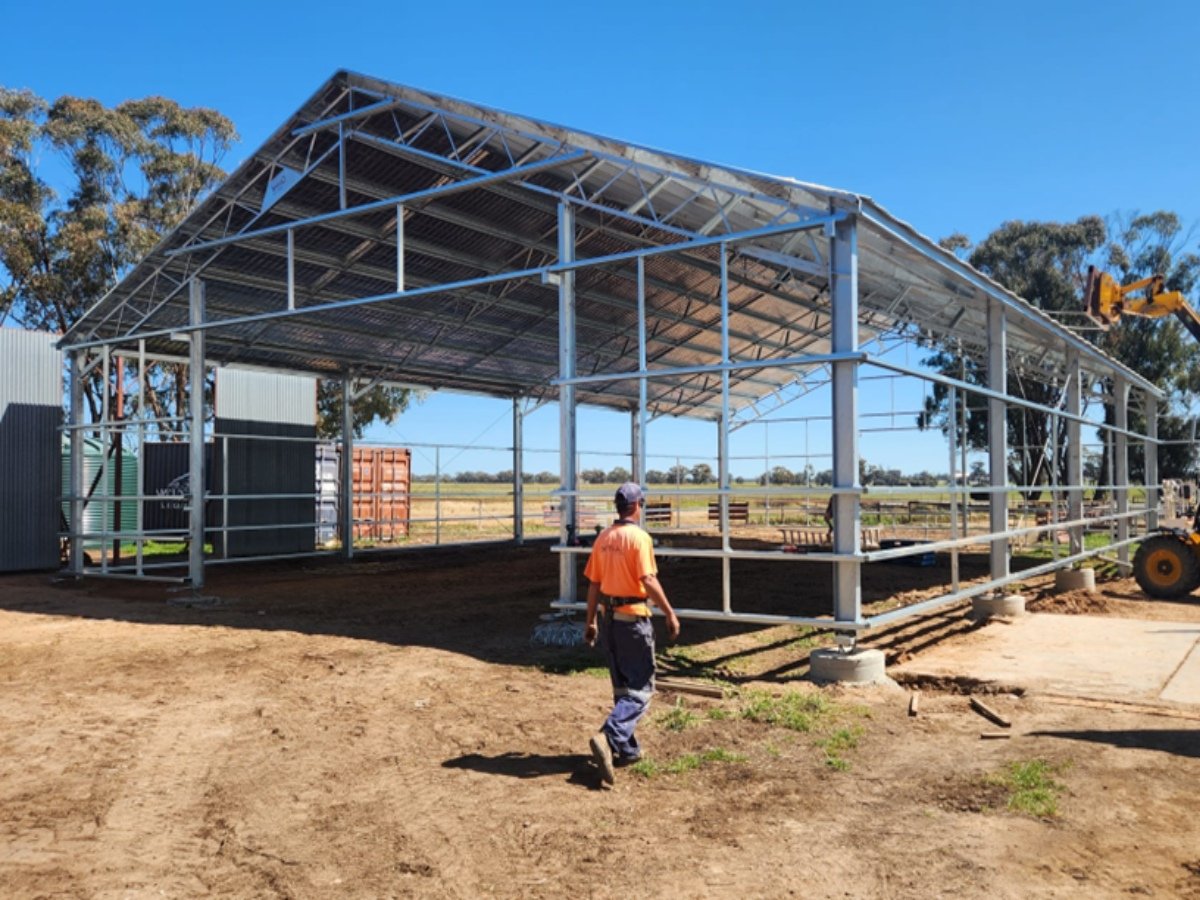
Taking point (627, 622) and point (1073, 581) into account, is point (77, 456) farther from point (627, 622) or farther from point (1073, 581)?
point (1073, 581)

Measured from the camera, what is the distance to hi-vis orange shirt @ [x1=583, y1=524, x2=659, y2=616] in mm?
5488

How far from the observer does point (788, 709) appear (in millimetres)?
6684

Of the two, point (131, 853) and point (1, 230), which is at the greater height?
point (1, 230)

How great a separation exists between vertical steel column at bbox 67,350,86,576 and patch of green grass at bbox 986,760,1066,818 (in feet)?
48.6

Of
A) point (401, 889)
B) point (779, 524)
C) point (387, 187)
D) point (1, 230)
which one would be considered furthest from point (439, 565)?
point (1, 230)

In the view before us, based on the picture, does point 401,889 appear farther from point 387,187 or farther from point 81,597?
point 81,597

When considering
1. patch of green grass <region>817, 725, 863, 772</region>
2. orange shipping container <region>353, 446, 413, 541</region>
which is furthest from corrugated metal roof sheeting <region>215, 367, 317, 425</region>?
patch of green grass <region>817, 725, 863, 772</region>

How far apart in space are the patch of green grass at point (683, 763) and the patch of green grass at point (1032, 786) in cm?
149

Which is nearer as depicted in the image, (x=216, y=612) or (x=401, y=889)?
(x=401, y=889)

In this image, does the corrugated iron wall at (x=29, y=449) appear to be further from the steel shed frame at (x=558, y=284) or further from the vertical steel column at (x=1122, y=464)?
the vertical steel column at (x=1122, y=464)

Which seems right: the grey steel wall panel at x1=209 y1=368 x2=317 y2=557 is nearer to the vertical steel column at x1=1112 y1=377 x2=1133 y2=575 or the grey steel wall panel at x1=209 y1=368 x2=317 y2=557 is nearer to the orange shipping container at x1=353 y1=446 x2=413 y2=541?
the orange shipping container at x1=353 y1=446 x2=413 y2=541

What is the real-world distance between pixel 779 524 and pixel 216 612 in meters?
19.6

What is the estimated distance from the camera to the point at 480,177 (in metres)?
10.8

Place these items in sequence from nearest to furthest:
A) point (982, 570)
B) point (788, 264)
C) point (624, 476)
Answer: point (788, 264), point (982, 570), point (624, 476)
